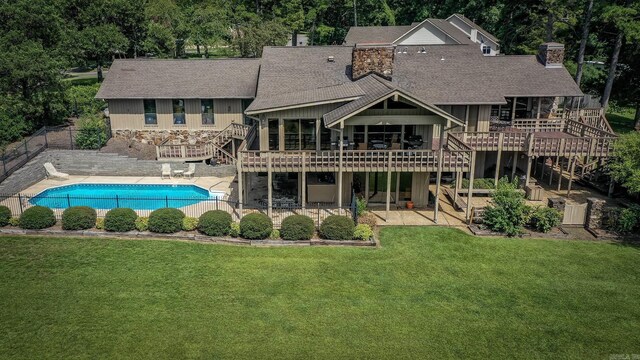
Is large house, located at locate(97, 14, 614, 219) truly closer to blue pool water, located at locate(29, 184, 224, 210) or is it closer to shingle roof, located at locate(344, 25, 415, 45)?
blue pool water, located at locate(29, 184, 224, 210)

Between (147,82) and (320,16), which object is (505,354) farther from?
(320,16)

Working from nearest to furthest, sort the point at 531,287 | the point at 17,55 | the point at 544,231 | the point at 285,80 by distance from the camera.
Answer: the point at 531,287
the point at 544,231
the point at 285,80
the point at 17,55

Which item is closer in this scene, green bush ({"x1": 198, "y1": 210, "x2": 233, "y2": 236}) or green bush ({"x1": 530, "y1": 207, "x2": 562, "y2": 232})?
green bush ({"x1": 198, "y1": 210, "x2": 233, "y2": 236})

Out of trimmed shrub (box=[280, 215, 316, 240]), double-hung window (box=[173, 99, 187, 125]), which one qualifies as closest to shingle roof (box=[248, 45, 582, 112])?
trimmed shrub (box=[280, 215, 316, 240])

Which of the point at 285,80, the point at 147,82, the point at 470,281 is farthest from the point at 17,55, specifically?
the point at 470,281

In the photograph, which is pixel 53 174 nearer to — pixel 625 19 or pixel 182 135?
pixel 182 135

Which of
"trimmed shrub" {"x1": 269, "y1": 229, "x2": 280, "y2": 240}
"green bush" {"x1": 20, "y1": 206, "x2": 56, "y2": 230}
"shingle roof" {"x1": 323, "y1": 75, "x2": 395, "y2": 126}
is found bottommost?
"trimmed shrub" {"x1": 269, "y1": 229, "x2": 280, "y2": 240}

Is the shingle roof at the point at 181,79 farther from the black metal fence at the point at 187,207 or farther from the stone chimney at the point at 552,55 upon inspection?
the stone chimney at the point at 552,55
